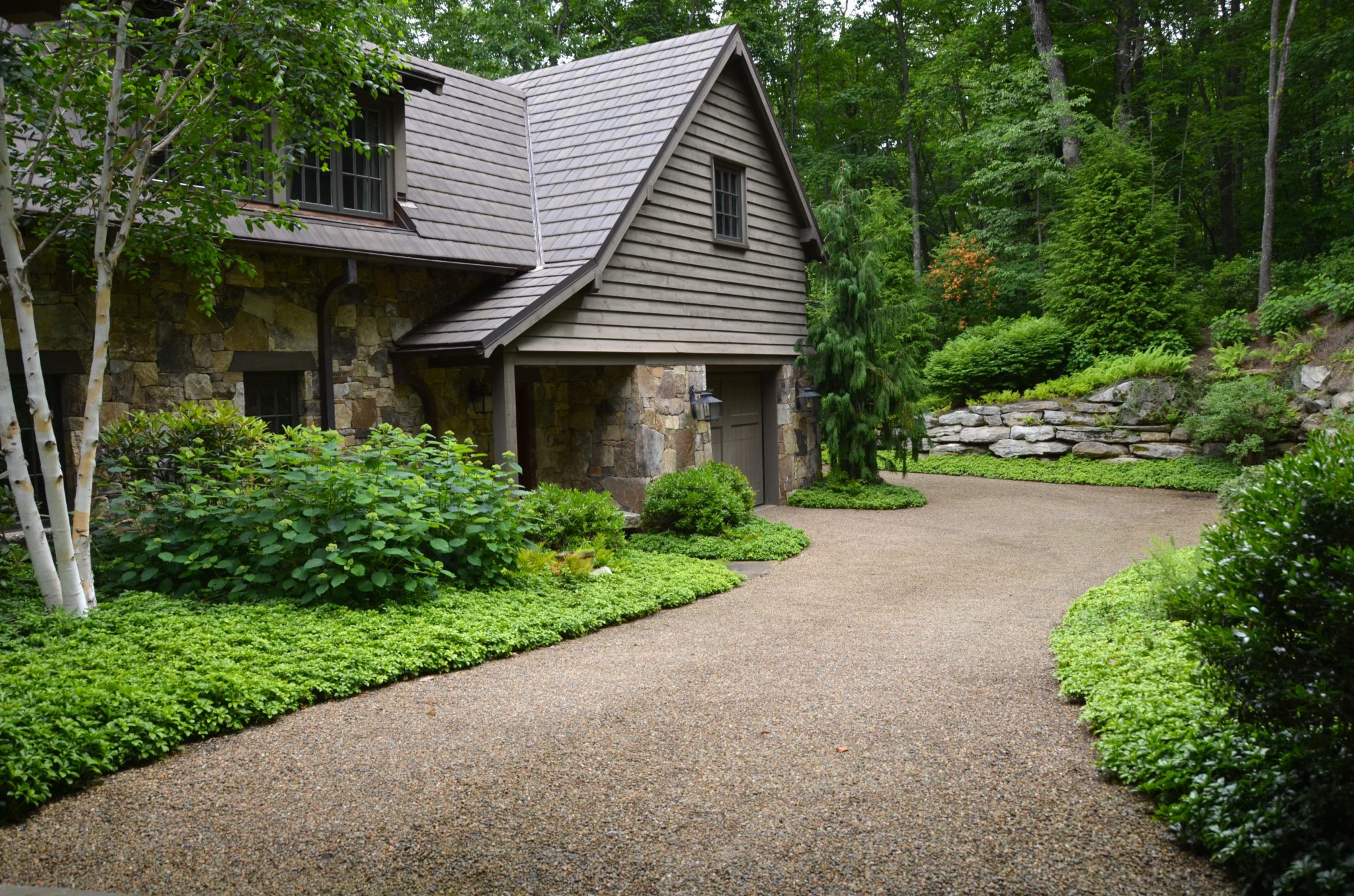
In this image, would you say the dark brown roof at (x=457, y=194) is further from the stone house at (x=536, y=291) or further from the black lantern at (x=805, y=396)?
the black lantern at (x=805, y=396)

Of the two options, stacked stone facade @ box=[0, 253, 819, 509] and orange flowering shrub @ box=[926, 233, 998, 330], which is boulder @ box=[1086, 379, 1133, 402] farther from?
stacked stone facade @ box=[0, 253, 819, 509]

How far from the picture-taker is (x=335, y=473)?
7445 mm

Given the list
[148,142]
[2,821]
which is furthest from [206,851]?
[148,142]

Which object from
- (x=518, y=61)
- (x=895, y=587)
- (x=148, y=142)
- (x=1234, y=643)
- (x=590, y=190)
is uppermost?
(x=518, y=61)

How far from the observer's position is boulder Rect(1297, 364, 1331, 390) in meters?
14.6

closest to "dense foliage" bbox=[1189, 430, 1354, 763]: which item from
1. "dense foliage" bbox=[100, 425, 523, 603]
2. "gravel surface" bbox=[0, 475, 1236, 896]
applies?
"gravel surface" bbox=[0, 475, 1236, 896]

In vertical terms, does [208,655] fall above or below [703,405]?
below

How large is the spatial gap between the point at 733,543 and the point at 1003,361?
9.94 m

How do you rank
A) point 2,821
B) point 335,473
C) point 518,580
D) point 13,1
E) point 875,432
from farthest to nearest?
point 875,432 < point 518,580 < point 335,473 < point 2,821 < point 13,1

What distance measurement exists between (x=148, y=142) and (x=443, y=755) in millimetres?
5018

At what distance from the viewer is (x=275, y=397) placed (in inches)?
395

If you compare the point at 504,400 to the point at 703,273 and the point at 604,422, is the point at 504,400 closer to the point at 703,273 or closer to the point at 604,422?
the point at 604,422

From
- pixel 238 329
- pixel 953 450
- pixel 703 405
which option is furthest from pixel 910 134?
pixel 238 329

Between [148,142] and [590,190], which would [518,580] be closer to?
[148,142]
